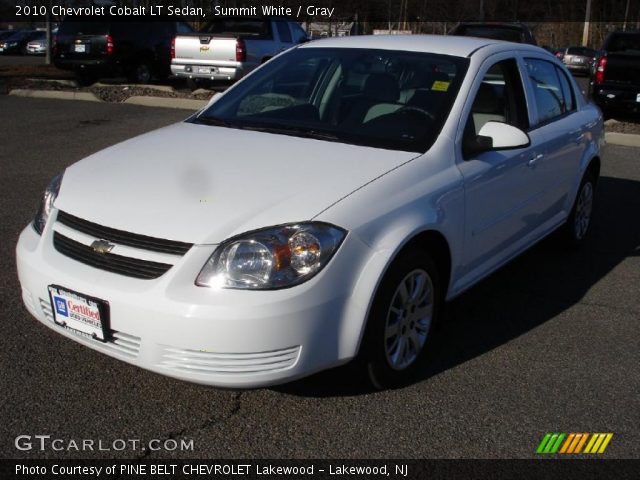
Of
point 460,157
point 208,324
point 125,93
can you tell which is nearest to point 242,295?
point 208,324

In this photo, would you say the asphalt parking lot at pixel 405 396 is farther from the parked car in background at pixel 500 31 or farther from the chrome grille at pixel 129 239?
the parked car in background at pixel 500 31

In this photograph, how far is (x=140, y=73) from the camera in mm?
17219

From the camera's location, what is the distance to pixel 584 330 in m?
4.33

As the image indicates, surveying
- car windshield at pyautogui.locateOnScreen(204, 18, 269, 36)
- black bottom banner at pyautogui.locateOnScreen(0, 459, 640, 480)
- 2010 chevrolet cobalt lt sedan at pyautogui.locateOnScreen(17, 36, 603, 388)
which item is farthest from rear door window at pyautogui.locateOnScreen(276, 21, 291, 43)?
black bottom banner at pyautogui.locateOnScreen(0, 459, 640, 480)

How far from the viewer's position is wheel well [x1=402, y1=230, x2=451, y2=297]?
342 cm

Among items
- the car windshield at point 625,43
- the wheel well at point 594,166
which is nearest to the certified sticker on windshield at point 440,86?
the wheel well at point 594,166

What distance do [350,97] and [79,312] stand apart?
2066 mm

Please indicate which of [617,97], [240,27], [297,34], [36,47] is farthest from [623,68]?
[36,47]

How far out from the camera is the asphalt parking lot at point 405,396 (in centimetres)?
305

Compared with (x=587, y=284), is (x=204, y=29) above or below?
above

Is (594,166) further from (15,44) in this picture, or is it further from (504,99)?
(15,44)

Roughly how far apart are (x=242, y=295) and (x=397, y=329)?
921 mm

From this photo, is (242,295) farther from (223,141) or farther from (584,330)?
(584,330)

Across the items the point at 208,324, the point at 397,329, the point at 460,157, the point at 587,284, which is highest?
the point at 460,157
